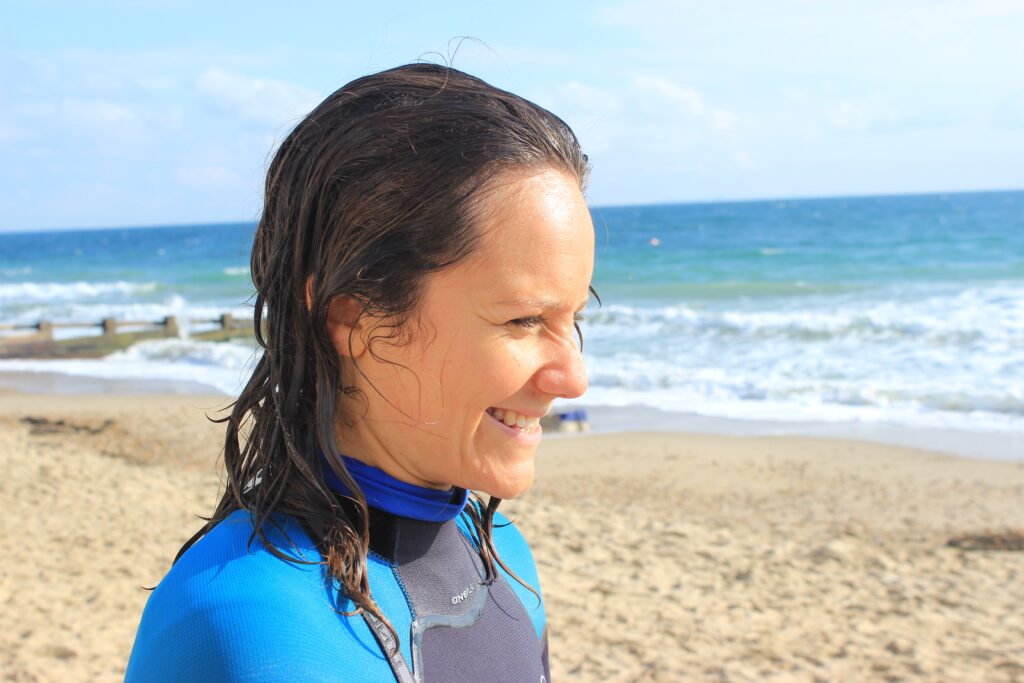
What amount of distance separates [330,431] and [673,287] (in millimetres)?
29483

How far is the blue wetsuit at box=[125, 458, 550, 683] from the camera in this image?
98cm

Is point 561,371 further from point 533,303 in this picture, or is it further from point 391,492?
point 391,492

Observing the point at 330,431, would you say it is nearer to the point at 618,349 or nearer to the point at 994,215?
the point at 618,349

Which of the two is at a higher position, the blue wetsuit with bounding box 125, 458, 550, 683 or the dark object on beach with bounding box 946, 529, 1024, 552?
the blue wetsuit with bounding box 125, 458, 550, 683

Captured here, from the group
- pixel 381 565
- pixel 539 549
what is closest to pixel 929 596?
pixel 539 549

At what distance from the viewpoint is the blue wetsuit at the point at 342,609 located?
0.98 meters

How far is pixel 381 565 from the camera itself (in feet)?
4.12

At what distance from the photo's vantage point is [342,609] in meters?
1.11

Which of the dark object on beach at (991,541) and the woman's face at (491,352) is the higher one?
the woman's face at (491,352)

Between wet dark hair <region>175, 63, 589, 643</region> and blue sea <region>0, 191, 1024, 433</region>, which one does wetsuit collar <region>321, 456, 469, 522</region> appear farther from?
blue sea <region>0, 191, 1024, 433</region>

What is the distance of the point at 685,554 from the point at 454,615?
587 cm

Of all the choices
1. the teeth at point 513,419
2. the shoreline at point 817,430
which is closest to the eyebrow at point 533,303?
the teeth at point 513,419

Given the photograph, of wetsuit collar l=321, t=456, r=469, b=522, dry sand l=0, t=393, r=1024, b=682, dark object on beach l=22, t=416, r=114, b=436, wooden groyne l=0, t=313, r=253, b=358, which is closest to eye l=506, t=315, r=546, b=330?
wetsuit collar l=321, t=456, r=469, b=522

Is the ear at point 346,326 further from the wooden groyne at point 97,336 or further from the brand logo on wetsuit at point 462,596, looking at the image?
the wooden groyne at point 97,336
